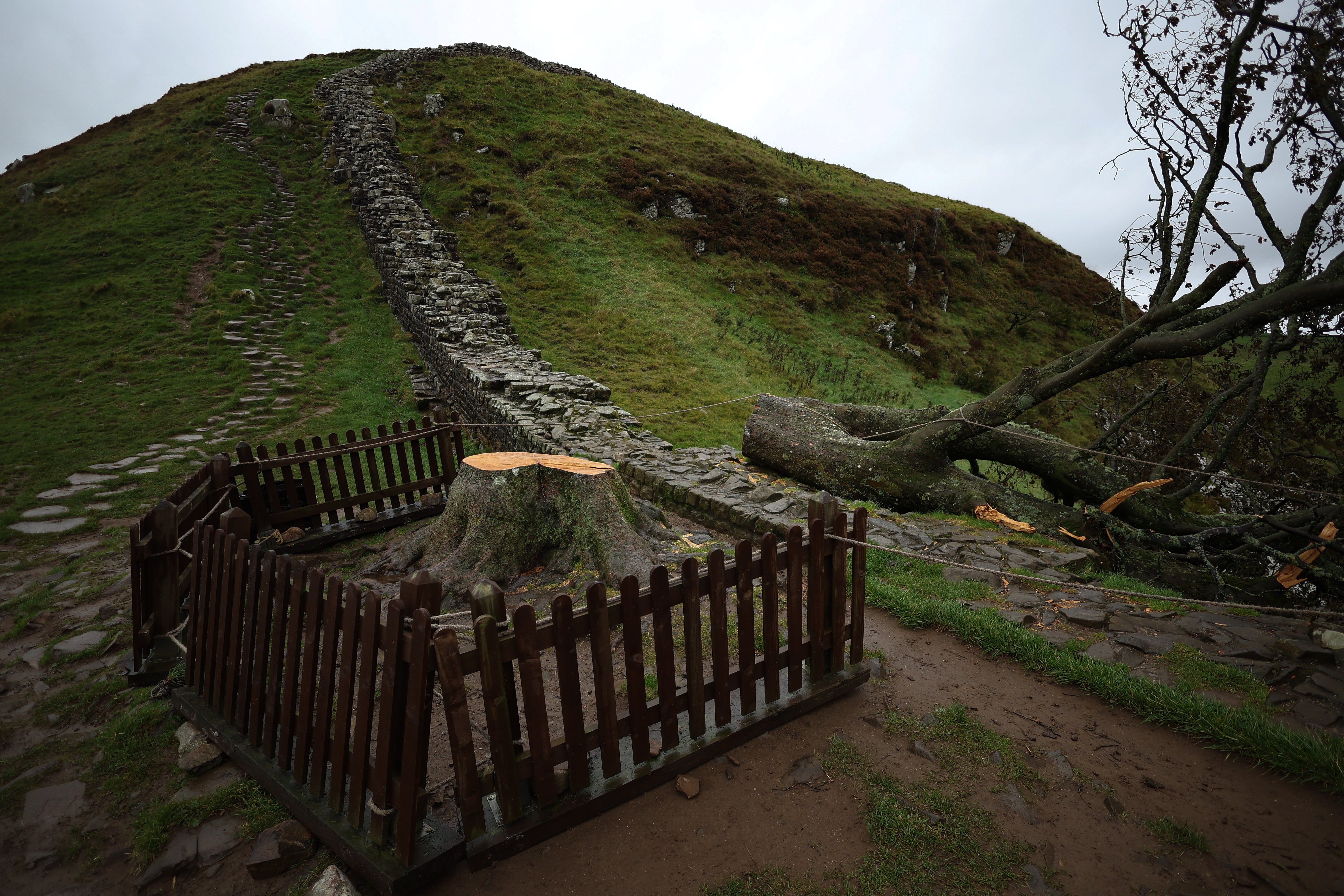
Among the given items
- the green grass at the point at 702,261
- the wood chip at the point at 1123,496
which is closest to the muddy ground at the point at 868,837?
the wood chip at the point at 1123,496

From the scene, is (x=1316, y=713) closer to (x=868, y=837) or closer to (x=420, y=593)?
(x=868, y=837)

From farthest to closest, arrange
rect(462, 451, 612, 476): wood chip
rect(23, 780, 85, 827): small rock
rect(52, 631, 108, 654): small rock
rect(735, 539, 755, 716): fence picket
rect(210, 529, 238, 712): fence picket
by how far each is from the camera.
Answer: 1. rect(462, 451, 612, 476): wood chip
2. rect(52, 631, 108, 654): small rock
3. rect(210, 529, 238, 712): fence picket
4. rect(735, 539, 755, 716): fence picket
5. rect(23, 780, 85, 827): small rock

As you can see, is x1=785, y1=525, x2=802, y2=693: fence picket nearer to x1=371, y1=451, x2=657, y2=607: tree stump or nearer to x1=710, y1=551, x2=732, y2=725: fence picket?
x1=710, y1=551, x2=732, y2=725: fence picket

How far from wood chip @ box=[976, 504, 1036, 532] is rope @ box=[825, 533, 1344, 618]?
1.24 meters

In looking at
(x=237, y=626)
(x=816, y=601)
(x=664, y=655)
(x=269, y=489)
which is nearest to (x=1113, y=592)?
(x=816, y=601)

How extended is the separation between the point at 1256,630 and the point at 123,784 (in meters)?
7.27

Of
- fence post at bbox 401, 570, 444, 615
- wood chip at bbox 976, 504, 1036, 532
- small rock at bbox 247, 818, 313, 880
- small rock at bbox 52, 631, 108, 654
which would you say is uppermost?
fence post at bbox 401, 570, 444, 615

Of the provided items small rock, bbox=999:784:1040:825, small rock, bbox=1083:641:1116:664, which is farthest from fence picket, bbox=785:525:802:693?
small rock, bbox=1083:641:1116:664

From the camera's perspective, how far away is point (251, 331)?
1309 centimetres

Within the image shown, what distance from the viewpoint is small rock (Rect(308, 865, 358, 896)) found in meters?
2.24

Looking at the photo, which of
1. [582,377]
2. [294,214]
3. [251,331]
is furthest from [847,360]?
[294,214]

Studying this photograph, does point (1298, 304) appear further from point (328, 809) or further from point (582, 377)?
point (582, 377)

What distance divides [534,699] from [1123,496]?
680 cm

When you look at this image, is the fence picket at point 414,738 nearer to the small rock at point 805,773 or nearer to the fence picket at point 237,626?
the fence picket at point 237,626
